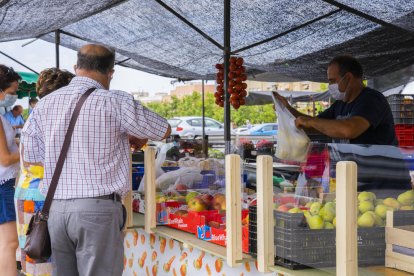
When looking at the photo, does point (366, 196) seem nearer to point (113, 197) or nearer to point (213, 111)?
point (113, 197)

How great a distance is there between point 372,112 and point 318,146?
1.40 m

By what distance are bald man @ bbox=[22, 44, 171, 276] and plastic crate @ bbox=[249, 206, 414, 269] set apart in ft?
2.95

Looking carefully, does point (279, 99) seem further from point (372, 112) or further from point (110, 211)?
point (110, 211)

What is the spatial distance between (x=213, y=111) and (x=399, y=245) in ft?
111

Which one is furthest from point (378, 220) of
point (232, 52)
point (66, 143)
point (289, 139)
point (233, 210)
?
point (232, 52)

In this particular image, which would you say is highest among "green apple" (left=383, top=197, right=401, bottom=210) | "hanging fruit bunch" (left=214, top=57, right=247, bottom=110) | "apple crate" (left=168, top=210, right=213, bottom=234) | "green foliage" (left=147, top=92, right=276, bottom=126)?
"green foliage" (left=147, top=92, right=276, bottom=126)

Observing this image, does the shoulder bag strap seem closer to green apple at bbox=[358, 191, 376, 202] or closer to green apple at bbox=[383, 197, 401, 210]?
green apple at bbox=[358, 191, 376, 202]

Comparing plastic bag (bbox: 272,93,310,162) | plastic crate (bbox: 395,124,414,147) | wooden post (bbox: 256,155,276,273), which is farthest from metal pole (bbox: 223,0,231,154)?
wooden post (bbox: 256,155,276,273)

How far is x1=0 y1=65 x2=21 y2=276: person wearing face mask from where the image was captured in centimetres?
400

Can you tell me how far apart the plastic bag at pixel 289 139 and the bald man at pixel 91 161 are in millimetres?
687

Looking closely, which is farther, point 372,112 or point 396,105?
point 396,105

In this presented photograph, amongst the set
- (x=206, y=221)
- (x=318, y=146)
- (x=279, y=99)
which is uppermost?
(x=279, y=99)

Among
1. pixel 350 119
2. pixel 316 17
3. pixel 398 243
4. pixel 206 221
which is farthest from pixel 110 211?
pixel 316 17

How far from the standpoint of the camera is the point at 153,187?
3.76m
